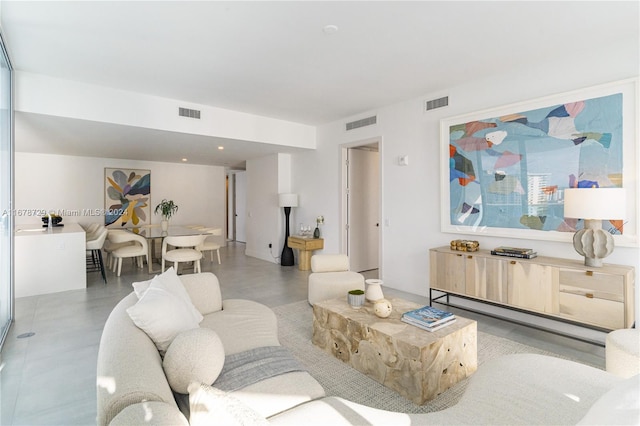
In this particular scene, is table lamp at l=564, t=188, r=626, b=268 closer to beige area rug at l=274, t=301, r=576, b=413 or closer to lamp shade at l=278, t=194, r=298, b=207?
beige area rug at l=274, t=301, r=576, b=413

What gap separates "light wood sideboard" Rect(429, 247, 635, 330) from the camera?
2588 mm

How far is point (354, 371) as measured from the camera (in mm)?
2459

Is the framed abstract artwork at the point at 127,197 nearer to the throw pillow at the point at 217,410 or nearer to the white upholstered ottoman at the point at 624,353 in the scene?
the throw pillow at the point at 217,410

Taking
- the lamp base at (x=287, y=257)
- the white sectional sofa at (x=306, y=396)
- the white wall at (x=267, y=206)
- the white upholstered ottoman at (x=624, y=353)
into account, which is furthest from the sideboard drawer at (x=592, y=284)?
the white wall at (x=267, y=206)

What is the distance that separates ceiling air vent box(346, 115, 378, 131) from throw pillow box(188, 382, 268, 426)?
4.75 meters

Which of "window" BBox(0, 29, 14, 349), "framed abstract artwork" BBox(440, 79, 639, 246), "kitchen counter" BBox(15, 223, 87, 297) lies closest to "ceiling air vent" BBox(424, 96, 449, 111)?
"framed abstract artwork" BBox(440, 79, 639, 246)

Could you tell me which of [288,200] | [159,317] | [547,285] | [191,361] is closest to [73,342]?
[159,317]

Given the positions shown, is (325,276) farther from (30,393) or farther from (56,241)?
(56,241)

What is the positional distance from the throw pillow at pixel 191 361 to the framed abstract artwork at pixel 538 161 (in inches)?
133

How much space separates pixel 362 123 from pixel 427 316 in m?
3.66

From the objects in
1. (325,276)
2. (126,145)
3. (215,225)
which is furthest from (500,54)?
(215,225)

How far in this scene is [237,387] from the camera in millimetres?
1475

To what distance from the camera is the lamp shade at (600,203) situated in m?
2.62

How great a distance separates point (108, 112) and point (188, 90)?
1.02 m
